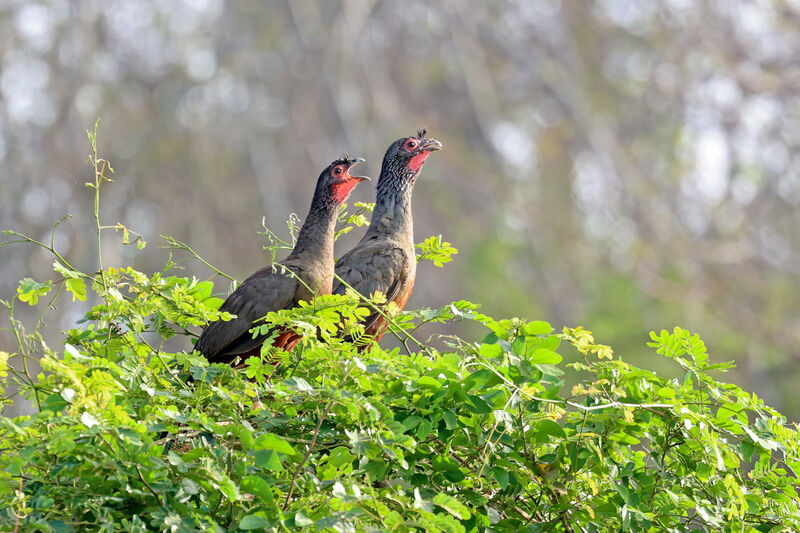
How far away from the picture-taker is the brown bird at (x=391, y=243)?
5.93m

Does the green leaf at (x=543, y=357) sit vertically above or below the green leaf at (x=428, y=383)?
above

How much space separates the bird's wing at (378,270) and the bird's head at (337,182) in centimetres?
33

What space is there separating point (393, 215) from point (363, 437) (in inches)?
152

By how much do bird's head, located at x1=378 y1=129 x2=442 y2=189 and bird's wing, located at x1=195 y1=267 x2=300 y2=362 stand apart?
45.0 inches

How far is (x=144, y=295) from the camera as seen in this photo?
3029mm

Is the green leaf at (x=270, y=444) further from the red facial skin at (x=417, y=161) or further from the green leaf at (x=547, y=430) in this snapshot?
the red facial skin at (x=417, y=161)

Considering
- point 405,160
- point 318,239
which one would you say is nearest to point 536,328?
point 318,239

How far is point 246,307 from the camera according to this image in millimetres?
5555

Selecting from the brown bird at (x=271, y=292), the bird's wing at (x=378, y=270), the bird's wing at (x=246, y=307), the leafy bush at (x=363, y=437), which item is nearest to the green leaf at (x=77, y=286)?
the leafy bush at (x=363, y=437)

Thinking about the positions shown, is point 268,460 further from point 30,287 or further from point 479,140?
point 479,140

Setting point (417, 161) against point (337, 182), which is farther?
point (417, 161)

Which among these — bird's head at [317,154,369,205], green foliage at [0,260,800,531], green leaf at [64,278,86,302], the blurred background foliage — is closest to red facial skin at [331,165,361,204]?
bird's head at [317,154,369,205]

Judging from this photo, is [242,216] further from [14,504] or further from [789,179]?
[14,504]

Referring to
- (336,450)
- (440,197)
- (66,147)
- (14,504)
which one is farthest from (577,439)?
(440,197)
